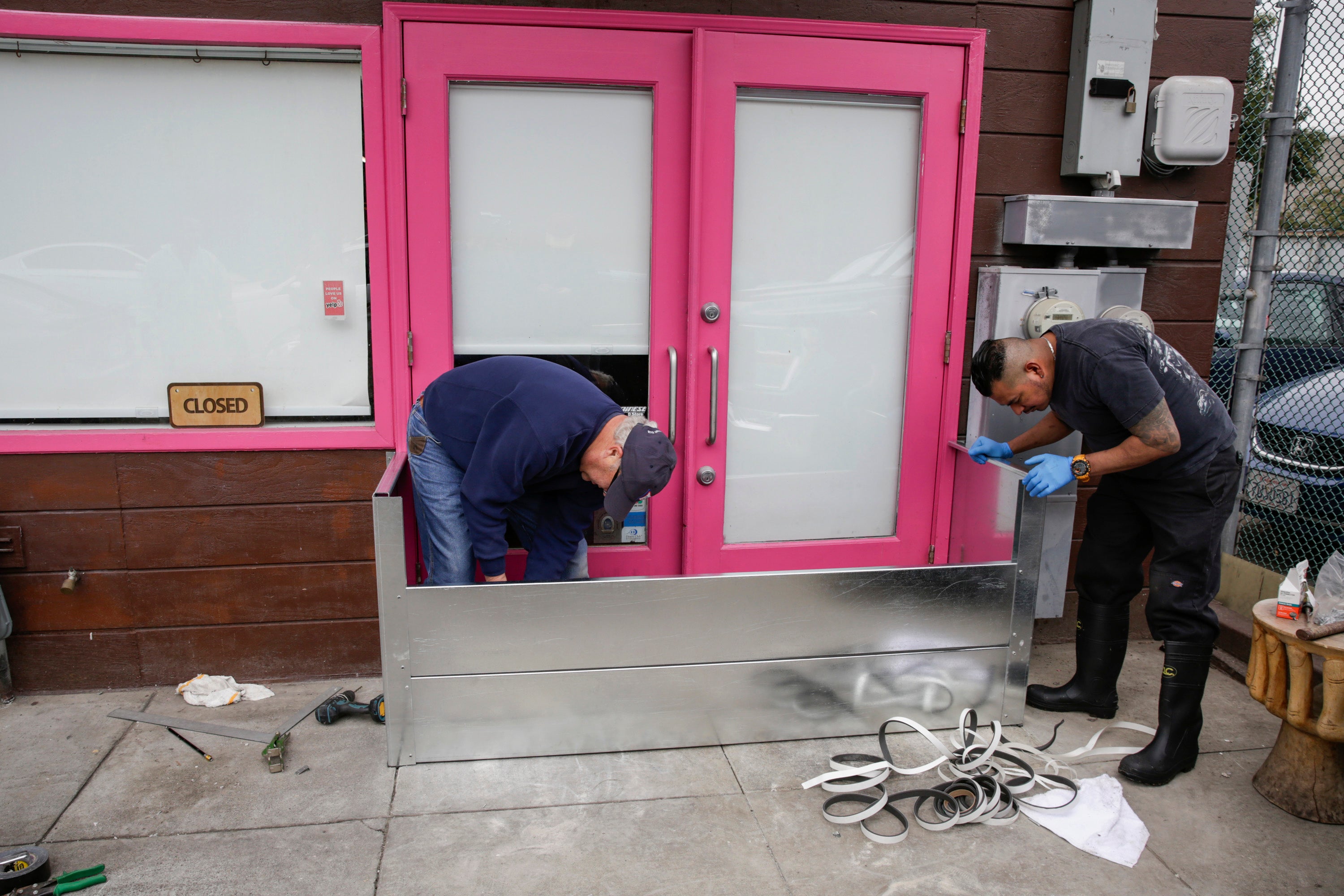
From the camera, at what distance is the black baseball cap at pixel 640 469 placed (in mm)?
2516

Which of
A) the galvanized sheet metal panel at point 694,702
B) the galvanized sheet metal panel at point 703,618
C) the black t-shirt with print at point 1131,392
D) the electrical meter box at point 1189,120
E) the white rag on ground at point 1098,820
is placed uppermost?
the electrical meter box at point 1189,120

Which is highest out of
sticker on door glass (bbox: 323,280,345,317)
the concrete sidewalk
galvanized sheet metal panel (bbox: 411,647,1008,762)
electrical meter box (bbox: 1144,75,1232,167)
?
electrical meter box (bbox: 1144,75,1232,167)

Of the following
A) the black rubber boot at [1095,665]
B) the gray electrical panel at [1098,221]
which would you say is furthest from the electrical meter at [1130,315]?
the black rubber boot at [1095,665]

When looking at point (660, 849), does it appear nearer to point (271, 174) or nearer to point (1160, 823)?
point (1160, 823)

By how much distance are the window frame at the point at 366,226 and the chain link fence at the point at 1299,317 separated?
351 cm

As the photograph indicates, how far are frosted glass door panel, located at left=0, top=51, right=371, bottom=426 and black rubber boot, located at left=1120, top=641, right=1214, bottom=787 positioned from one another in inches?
120

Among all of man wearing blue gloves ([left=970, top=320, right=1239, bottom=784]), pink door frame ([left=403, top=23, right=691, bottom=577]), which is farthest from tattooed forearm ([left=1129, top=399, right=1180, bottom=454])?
pink door frame ([left=403, top=23, right=691, bottom=577])

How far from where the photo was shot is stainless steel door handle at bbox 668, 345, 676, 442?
135 inches

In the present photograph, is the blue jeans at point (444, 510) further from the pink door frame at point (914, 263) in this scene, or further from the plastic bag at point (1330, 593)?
the plastic bag at point (1330, 593)

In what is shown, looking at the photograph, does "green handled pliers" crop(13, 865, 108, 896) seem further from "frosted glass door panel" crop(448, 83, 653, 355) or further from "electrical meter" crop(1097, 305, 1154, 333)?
"electrical meter" crop(1097, 305, 1154, 333)

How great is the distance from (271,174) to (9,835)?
2.26 metres

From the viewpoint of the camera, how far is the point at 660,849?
2531mm

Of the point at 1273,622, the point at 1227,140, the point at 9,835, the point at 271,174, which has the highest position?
the point at 1227,140

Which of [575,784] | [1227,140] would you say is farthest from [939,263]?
[575,784]
